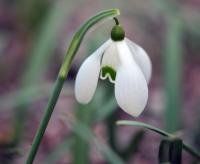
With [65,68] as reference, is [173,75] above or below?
above

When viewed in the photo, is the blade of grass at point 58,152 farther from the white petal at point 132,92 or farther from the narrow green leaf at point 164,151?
the white petal at point 132,92

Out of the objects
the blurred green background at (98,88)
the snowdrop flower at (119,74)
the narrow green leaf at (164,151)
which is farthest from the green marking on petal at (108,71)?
the blurred green background at (98,88)

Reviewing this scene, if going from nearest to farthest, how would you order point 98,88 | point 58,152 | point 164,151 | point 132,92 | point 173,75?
point 132,92 → point 164,151 → point 58,152 → point 173,75 → point 98,88

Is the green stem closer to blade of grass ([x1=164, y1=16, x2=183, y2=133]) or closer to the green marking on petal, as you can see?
the green marking on petal

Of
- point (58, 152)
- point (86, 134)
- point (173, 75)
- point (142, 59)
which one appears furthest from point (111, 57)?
point (173, 75)

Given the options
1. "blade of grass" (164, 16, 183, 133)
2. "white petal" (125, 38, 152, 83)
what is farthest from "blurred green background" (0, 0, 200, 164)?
"white petal" (125, 38, 152, 83)

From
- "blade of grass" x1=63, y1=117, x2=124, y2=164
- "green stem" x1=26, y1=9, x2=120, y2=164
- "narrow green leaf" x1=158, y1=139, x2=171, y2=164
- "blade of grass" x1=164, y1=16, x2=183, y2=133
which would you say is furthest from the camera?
"blade of grass" x1=164, y1=16, x2=183, y2=133

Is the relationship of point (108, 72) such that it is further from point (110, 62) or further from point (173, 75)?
point (173, 75)
